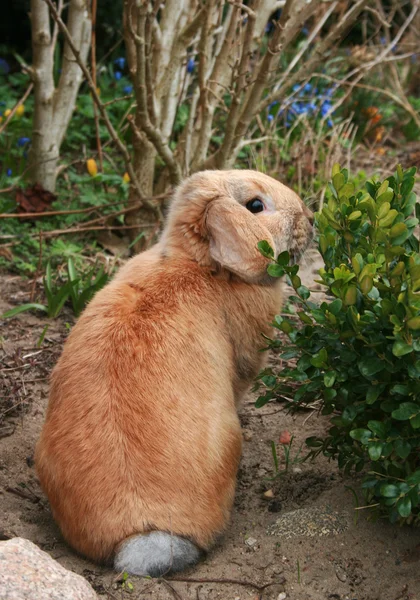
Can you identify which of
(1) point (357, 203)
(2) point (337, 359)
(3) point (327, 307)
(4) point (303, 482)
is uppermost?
(1) point (357, 203)

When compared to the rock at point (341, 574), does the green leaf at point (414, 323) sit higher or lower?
higher

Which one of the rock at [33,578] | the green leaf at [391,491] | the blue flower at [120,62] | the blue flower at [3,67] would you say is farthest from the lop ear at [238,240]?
the blue flower at [3,67]

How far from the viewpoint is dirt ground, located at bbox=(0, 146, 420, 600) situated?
9.58 feet

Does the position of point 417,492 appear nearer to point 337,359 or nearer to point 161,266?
point 337,359

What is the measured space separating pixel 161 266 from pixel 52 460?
38.9 inches

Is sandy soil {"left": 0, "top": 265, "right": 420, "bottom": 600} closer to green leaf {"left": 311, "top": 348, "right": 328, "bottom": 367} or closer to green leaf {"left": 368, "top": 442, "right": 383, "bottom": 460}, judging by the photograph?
green leaf {"left": 368, "top": 442, "right": 383, "bottom": 460}

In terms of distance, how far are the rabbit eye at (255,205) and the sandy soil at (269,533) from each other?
108cm

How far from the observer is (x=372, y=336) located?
2.80 meters

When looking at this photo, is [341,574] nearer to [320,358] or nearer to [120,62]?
[320,358]

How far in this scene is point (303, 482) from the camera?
3621mm

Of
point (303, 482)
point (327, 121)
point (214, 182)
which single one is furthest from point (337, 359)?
point (327, 121)

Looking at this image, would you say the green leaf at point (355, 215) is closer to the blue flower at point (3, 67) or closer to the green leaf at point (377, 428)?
the green leaf at point (377, 428)

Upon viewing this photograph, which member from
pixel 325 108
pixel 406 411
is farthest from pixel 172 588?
pixel 325 108

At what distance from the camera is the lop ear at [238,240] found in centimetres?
335
